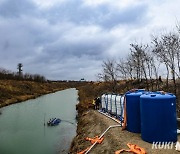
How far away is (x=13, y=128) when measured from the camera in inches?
912

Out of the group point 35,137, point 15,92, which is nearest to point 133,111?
point 35,137

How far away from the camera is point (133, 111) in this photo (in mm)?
10766

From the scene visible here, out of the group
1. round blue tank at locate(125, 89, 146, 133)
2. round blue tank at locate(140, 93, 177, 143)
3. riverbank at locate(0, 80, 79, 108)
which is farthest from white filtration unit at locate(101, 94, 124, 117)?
riverbank at locate(0, 80, 79, 108)

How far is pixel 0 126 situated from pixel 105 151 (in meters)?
A: 17.4

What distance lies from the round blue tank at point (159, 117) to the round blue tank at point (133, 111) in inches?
50.2

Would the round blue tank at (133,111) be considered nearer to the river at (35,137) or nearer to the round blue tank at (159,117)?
the round blue tank at (159,117)

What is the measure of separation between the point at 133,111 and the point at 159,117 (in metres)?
1.84

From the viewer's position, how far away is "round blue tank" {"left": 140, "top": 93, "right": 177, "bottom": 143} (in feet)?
29.5

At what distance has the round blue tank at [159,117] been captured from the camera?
9.00 meters

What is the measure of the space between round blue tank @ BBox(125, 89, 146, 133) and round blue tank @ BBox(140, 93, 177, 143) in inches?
50.2

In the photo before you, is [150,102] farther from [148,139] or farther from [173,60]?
[173,60]

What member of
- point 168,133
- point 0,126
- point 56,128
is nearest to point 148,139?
point 168,133

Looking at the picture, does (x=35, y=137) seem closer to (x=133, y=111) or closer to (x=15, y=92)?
(x=133, y=111)

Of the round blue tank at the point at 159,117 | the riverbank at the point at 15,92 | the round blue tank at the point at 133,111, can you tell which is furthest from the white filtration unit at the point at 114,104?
the riverbank at the point at 15,92
